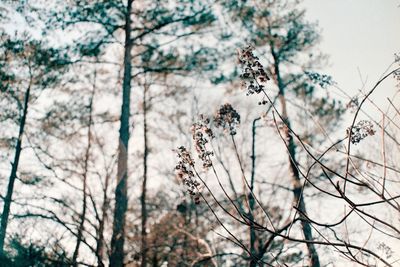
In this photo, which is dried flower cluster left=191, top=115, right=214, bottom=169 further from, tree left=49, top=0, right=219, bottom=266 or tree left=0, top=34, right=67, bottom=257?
tree left=0, top=34, right=67, bottom=257

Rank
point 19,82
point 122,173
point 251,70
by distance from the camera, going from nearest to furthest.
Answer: point 251,70 < point 122,173 < point 19,82

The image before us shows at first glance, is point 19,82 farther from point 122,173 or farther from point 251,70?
point 251,70

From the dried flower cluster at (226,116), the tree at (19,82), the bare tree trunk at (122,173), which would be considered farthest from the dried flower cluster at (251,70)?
the tree at (19,82)

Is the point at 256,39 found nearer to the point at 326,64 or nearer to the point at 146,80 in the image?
the point at 326,64

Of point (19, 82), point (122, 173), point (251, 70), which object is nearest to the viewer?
point (251, 70)

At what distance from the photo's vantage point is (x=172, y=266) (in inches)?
444

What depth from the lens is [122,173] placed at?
7.28m

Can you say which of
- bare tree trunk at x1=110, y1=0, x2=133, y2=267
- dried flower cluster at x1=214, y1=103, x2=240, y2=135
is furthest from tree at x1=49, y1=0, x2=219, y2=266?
dried flower cluster at x1=214, y1=103, x2=240, y2=135

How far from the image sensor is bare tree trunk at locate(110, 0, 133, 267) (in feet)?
18.7

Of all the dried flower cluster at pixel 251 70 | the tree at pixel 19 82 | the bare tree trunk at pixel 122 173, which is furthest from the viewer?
the tree at pixel 19 82

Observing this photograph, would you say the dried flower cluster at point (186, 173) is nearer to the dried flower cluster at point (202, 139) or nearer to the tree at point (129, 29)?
the dried flower cluster at point (202, 139)

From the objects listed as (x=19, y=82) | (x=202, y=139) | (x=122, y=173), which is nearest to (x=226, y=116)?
(x=202, y=139)

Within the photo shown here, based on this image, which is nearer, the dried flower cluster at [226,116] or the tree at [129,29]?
the dried flower cluster at [226,116]

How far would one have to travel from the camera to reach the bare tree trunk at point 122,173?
569 centimetres
